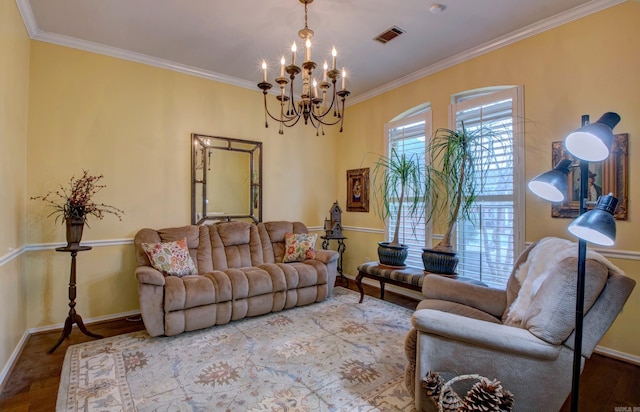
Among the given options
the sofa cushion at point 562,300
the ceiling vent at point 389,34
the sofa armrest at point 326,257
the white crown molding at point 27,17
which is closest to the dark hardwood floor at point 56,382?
the sofa cushion at point 562,300

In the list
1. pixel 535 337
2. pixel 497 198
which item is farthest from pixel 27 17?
pixel 497 198

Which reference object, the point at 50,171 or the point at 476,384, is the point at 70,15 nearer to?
the point at 50,171

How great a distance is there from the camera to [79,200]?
289 centimetres

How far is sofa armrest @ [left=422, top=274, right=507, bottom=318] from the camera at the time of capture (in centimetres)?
236

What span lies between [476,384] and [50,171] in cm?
404

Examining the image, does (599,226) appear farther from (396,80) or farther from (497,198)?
(396,80)

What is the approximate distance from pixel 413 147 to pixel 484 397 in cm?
325

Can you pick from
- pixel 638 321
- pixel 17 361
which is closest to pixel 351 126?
pixel 638 321

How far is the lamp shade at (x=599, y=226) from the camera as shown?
Result: 1308 millimetres

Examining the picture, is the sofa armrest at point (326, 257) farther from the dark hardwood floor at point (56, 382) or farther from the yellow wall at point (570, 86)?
the dark hardwood floor at point (56, 382)

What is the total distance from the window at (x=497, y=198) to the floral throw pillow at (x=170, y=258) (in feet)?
10.0

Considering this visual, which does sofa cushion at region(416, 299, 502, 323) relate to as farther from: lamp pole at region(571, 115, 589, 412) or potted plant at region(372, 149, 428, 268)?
potted plant at region(372, 149, 428, 268)

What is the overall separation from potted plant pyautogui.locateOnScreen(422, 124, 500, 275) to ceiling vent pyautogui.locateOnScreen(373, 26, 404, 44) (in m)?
1.21

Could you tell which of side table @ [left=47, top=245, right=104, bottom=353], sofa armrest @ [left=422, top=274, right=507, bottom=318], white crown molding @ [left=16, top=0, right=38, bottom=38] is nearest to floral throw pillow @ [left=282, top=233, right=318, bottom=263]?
sofa armrest @ [left=422, top=274, right=507, bottom=318]
